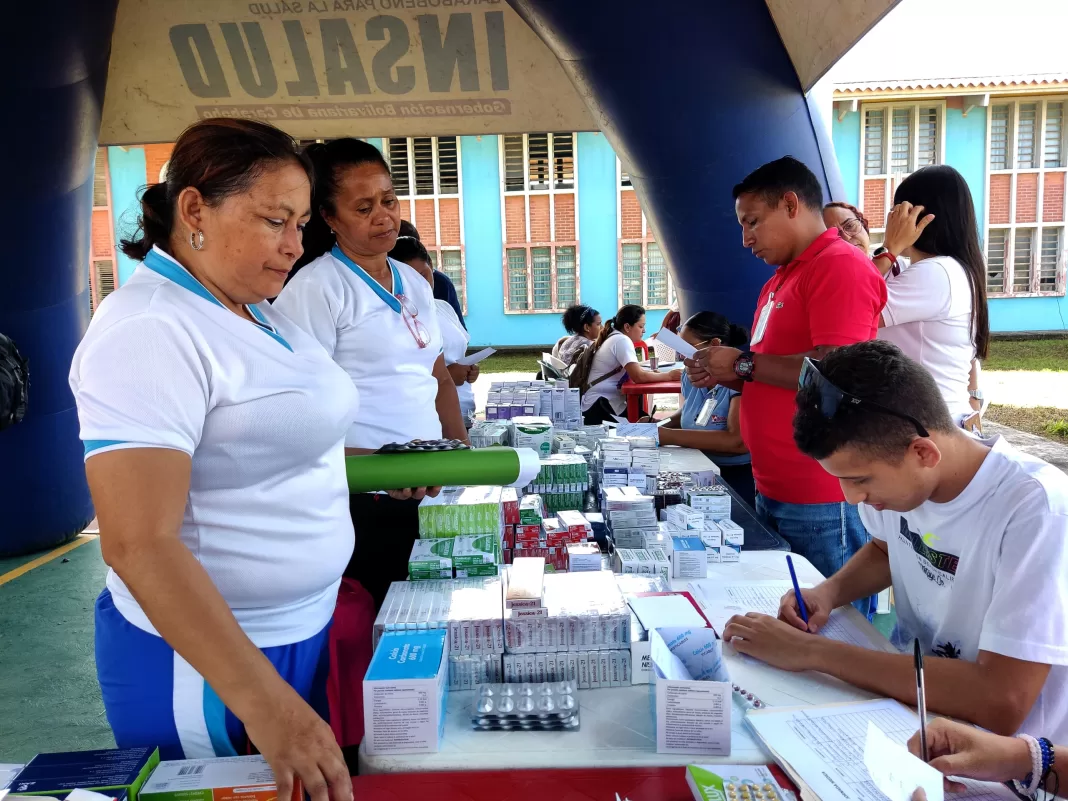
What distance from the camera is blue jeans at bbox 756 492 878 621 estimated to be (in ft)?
7.47

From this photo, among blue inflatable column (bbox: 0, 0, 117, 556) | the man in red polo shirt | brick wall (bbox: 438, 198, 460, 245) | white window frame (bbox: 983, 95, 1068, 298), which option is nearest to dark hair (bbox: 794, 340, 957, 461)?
the man in red polo shirt

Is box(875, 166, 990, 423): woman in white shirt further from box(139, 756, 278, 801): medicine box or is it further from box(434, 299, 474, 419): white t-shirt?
box(139, 756, 278, 801): medicine box

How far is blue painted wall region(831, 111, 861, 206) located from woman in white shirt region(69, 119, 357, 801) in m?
16.3

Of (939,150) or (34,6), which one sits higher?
(939,150)

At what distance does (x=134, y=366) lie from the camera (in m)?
0.96

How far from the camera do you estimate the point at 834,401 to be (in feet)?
4.17

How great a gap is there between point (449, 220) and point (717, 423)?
45.1 ft

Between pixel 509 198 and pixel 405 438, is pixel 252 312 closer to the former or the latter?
pixel 405 438

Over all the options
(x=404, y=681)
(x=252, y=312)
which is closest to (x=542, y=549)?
(x=404, y=681)

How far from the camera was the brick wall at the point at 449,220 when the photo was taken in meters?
16.5

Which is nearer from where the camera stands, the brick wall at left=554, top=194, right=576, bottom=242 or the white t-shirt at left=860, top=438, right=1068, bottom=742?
the white t-shirt at left=860, top=438, right=1068, bottom=742

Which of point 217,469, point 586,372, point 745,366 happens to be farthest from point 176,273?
point 586,372

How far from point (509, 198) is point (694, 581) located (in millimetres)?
15285

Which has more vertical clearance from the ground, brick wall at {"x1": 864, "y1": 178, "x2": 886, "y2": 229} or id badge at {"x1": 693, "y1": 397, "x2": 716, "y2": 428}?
brick wall at {"x1": 864, "y1": 178, "x2": 886, "y2": 229}
